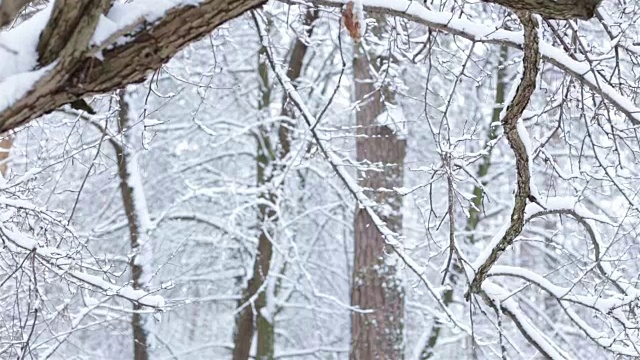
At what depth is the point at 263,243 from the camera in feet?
28.2

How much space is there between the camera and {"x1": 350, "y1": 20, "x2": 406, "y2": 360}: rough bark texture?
574 centimetres

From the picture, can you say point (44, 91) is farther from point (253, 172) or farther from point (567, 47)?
point (253, 172)

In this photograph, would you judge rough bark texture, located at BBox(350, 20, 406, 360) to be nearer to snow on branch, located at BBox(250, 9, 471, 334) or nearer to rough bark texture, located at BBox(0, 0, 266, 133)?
snow on branch, located at BBox(250, 9, 471, 334)

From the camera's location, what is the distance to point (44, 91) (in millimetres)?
1425

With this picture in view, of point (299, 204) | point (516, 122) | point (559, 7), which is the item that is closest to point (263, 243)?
point (299, 204)

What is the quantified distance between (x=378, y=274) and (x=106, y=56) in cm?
454

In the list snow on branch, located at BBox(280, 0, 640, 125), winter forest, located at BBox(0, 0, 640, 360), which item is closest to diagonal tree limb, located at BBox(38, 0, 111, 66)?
snow on branch, located at BBox(280, 0, 640, 125)

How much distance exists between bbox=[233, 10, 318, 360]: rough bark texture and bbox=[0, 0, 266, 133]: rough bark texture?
22.1ft

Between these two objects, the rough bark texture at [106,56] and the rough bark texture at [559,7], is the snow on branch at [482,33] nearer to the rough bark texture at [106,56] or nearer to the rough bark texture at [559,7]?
the rough bark texture at [559,7]

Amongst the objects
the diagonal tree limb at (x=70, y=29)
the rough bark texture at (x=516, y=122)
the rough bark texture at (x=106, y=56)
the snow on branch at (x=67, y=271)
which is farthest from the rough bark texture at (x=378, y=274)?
the diagonal tree limb at (x=70, y=29)

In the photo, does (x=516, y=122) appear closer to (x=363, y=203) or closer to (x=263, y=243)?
(x=363, y=203)

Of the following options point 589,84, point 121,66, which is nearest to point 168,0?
point 121,66

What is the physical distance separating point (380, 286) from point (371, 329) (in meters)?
0.31

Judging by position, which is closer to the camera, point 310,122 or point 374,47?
point 310,122
